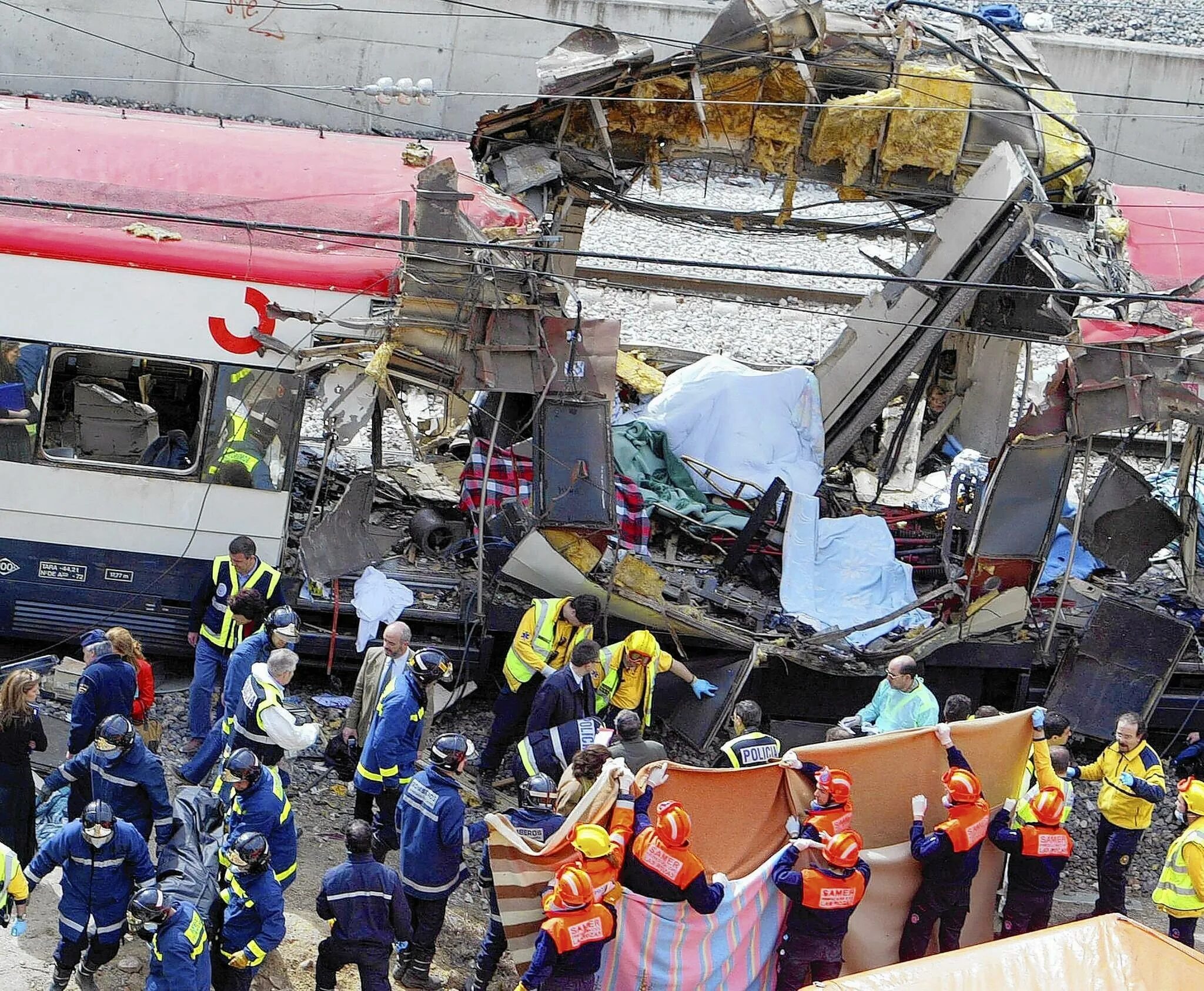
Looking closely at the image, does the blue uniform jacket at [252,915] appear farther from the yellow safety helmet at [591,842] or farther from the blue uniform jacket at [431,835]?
the yellow safety helmet at [591,842]

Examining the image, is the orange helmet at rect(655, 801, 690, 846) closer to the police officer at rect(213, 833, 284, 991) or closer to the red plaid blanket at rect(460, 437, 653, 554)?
the police officer at rect(213, 833, 284, 991)

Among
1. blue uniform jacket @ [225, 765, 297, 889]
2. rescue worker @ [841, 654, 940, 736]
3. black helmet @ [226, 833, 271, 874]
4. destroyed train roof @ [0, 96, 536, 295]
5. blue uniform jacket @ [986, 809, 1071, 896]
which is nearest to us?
black helmet @ [226, 833, 271, 874]

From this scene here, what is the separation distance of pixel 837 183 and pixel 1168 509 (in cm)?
347

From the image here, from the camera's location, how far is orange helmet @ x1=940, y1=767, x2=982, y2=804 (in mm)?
7609

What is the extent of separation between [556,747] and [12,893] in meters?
3.06

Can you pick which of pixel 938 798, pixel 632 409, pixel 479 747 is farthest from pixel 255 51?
pixel 938 798

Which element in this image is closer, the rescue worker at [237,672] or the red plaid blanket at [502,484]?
the rescue worker at [237,672]

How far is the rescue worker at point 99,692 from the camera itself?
7910mm

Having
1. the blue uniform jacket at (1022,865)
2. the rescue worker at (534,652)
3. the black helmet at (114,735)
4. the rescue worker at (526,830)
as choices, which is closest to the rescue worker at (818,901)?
the blue uniform jacket at (1022,865)

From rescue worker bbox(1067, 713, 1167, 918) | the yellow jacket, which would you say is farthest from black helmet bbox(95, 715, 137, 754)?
the yellow jacket

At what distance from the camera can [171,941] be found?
20.4 ft

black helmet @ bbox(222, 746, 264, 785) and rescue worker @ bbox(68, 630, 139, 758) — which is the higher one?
black helmet @ bbox(222, 746, 264, 785)

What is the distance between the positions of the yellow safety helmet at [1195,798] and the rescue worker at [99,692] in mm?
5707

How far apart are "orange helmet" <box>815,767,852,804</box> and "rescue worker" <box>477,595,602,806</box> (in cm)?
209
